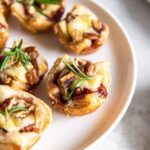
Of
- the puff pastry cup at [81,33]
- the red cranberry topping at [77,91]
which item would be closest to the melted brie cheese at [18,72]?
the red cranberry topping at [77,91]

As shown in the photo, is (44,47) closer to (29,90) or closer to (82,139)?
(29,90)

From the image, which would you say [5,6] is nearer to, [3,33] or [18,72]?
[3,33]

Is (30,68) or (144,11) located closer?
(30,68)

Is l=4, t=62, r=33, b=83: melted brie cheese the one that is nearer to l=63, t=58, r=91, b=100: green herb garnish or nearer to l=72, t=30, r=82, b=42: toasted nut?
l=63, t=58, r=91, b=100: green herb garnish

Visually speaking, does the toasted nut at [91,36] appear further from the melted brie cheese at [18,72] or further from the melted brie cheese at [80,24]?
the melted brie cheese at [18,72]

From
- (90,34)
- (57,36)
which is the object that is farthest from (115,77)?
(57,36)

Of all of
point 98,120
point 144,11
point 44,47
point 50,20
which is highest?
point 144,11

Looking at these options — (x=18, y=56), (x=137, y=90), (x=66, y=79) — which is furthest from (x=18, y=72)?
(x=137, y=90)
